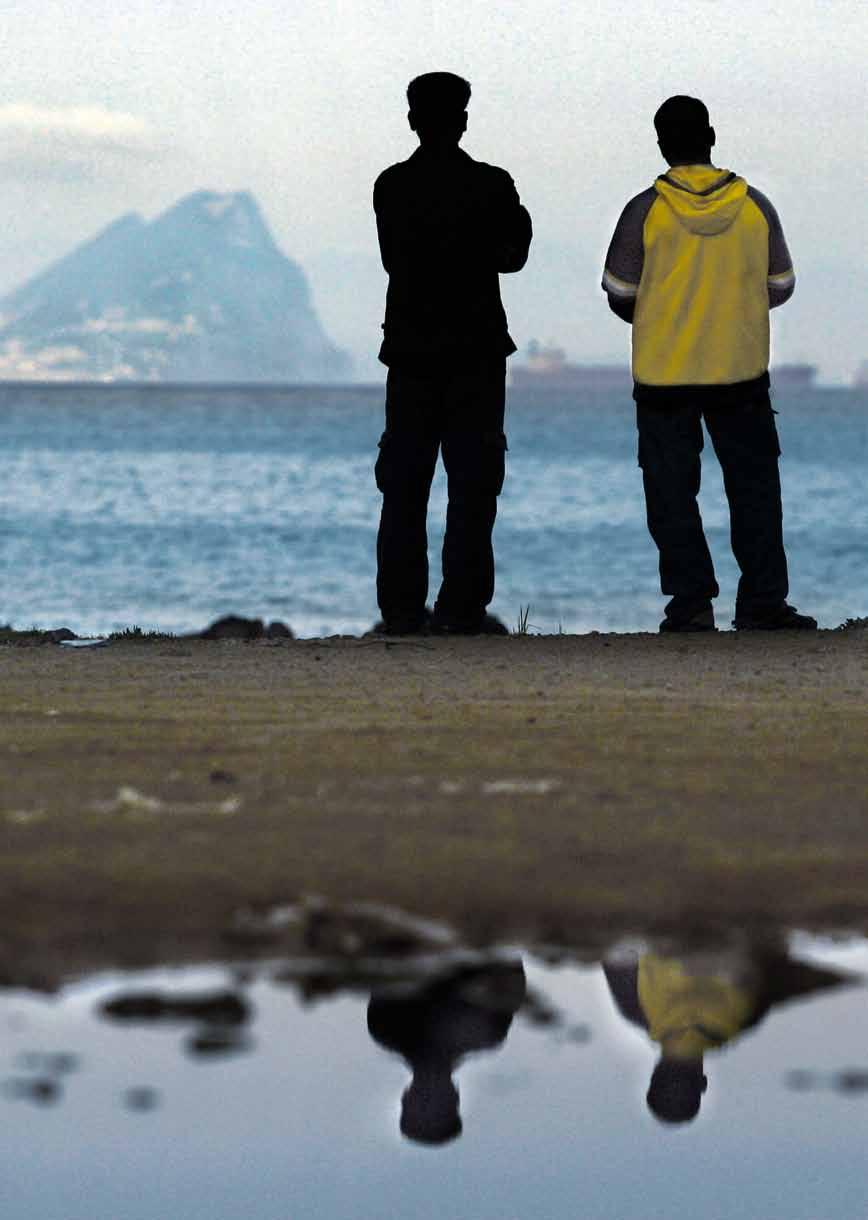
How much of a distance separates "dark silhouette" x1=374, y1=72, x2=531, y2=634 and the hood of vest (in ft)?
1.82

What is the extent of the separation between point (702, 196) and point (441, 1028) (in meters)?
5.58

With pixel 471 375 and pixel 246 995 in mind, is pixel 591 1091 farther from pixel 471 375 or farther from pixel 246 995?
pixel 471 375

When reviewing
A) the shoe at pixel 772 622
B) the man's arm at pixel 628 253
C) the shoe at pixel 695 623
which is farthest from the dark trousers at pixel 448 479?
the shoe at pixel 772 622

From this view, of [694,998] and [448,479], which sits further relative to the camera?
[448,479]

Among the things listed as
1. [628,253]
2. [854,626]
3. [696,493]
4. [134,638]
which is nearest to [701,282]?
[628,253]

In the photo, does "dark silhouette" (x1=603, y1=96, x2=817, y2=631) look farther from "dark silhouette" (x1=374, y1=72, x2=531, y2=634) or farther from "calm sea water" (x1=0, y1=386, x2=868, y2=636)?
"calm sea water" (x1=0, y1=386, x2=868, y2=636)

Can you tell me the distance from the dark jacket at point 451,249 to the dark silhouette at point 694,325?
420 mm

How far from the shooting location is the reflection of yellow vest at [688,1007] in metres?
2.95

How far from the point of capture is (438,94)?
26.8 ft

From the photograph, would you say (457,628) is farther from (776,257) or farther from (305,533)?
(305,533)

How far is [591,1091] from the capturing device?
2.74m

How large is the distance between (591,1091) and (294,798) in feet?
6.26

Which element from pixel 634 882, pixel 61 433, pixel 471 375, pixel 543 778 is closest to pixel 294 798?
pixel 543 778

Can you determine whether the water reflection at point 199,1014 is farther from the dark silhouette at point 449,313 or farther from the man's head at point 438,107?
the man's head at point 438,107
